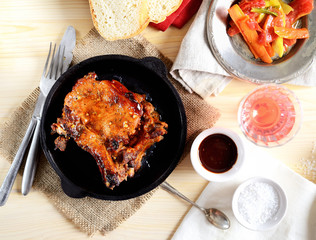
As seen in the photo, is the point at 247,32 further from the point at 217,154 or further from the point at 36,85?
the point at 36,85

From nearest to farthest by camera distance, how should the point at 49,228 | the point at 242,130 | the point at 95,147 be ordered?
the point at 95,147 < the point at 242,130 < the point at 49,228

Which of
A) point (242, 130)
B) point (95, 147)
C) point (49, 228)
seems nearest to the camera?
point (95, 147)

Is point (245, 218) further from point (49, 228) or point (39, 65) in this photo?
point (39, 65)

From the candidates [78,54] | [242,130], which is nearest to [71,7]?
[78,54]

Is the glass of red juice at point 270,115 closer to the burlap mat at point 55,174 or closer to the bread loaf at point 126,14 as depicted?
the burlap mat at point 55,174

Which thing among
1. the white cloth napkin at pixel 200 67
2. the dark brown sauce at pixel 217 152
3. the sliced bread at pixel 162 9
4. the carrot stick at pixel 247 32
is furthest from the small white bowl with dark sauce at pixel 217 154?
the sliced bread at pixel 162 9

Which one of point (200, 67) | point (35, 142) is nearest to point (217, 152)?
point (200, 67)

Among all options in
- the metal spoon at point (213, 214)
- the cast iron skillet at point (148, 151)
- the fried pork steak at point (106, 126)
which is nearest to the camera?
the fried pork steak at point (106, 126)

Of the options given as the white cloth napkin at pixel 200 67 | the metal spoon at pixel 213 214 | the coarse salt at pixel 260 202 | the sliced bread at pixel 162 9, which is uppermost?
the sliced bread at pixel 162 9

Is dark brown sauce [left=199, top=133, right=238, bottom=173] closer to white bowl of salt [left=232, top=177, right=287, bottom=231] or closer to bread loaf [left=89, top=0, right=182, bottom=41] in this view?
white bowl of salt [left=232, top=177, right=287, bottom=231]
